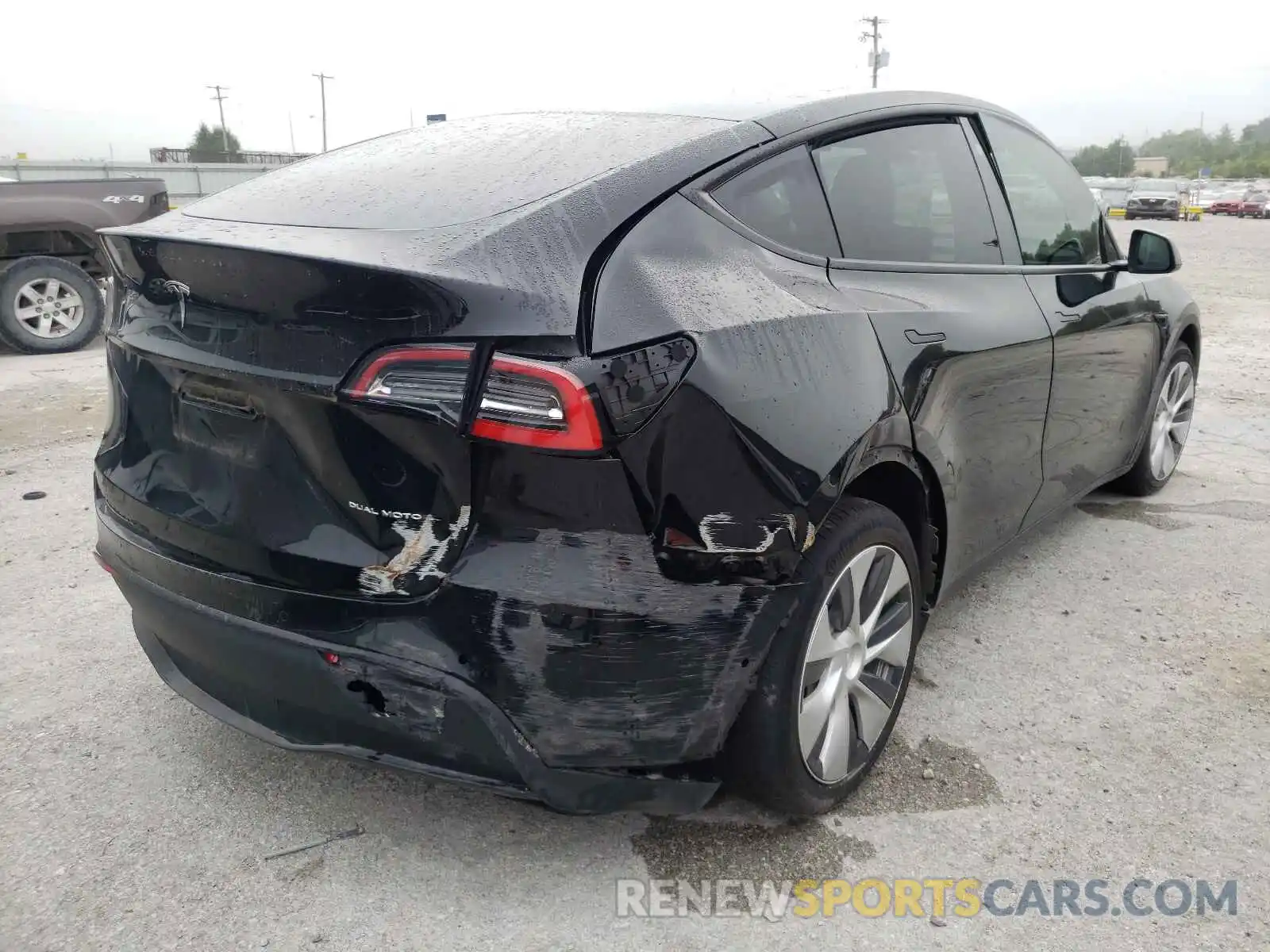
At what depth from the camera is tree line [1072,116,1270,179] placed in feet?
320

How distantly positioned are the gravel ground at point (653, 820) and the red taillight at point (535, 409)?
0.99 metres

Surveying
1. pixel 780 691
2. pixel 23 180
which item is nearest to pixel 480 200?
pixel 780 691

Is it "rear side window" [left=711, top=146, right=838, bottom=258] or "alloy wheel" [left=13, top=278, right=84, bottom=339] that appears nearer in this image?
"rear side window" [left=711, top=146, right=838, bottom=258]

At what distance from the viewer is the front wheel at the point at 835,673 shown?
6.73 ft

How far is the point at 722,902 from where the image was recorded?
209 centimetres

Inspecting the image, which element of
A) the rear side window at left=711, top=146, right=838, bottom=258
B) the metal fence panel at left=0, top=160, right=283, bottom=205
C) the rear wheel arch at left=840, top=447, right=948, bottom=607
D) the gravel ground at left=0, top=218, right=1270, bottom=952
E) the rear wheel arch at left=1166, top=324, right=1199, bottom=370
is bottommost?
the gravel ground at left=0, top=218, right=1270, bottom=952

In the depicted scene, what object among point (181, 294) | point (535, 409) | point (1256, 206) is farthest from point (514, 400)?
point (1256, 206)

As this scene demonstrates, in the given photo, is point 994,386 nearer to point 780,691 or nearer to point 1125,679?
point 1125,679

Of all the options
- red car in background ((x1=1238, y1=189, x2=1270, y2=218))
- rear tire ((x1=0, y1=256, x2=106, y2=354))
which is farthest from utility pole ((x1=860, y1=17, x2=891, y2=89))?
rear tire ((x1=0, y1=256, x2=106, y2=354))

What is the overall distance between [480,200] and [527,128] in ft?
2.01

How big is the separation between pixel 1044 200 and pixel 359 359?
2539mm

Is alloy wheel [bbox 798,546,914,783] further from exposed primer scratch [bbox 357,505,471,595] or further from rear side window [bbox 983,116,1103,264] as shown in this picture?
rear side window [bbox 983,116,1103,264]

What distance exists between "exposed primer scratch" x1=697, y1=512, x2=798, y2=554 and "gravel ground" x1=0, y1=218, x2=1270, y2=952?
756mm

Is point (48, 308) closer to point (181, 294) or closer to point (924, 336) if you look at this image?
point (181, 294)
